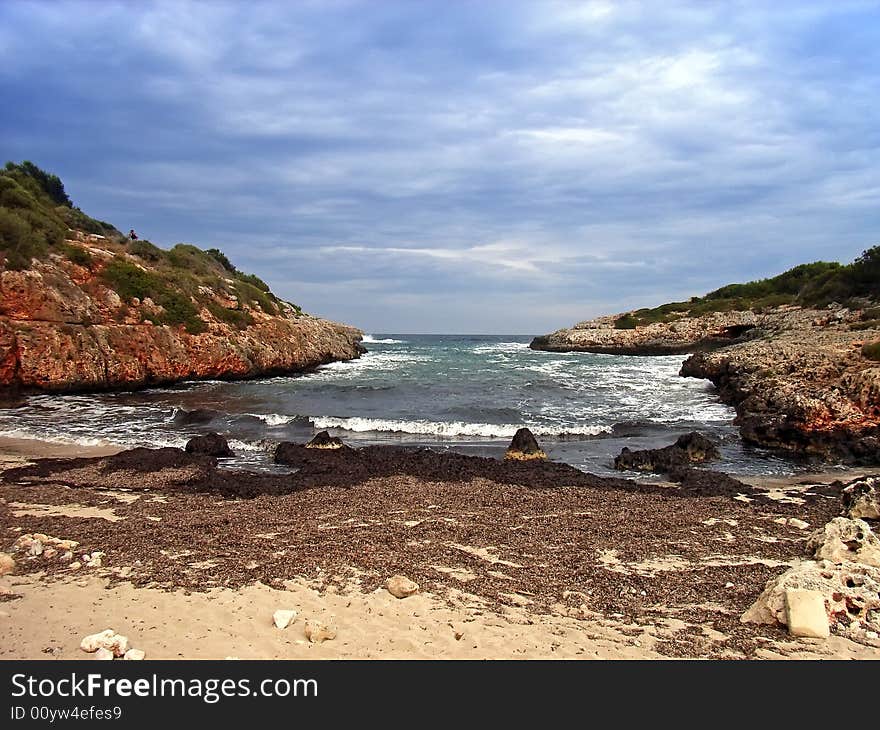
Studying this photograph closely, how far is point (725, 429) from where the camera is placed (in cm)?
1881

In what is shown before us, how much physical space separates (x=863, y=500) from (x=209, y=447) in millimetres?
14233

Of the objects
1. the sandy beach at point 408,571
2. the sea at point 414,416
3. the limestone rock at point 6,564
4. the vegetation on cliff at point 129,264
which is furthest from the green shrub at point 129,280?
the limestone rock at point 6,564

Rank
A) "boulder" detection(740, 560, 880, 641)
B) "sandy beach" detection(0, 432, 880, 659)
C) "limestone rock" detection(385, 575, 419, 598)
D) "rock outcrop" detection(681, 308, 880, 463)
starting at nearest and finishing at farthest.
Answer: "sandy beach" detection(0, 432, 880, 659) → "boulder" detection(740, 560, 880, 641) → "limestone rock" detection(385, 575, 419, 598) → "rock outcrop" detection(681, 308, 880, 463)

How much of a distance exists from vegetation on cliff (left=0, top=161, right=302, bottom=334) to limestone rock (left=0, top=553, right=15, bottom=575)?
24293 millimetres

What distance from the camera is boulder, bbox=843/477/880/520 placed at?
29.3 ft

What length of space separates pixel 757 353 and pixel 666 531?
21.8 m

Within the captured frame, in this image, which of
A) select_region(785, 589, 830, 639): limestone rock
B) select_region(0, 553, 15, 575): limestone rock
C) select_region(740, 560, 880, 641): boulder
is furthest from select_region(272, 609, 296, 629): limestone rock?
select_region(785, 589, 830, 639): limestone rock

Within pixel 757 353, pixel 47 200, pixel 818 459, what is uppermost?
pixel 47 200

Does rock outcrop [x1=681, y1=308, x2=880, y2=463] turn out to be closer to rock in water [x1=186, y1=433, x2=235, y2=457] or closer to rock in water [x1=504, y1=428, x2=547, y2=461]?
rock in water [x1=504, y1=428, x2=547, y2=461]

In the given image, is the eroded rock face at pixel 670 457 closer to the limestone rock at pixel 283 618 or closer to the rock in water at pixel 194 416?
the limestone rock at pixel 283 618

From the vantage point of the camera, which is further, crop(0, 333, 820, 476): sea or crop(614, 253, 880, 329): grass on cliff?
crop(614, 253, 880, 329): grass on cliff

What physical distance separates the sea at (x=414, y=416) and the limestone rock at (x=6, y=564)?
737cm
